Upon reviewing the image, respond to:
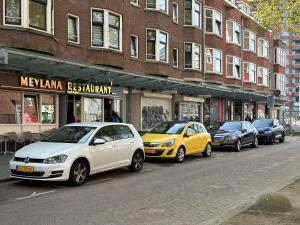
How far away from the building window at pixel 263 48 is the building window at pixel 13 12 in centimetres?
3273

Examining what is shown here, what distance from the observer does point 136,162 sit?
13.7 metres

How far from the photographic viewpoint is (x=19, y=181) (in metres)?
11.7

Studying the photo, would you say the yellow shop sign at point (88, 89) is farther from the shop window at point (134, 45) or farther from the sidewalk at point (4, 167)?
the sidewalk at point (4, 167)

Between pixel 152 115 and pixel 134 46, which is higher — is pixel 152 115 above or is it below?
below

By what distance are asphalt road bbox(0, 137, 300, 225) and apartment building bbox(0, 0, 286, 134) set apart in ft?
15.1

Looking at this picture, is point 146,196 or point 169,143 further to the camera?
point 169,143

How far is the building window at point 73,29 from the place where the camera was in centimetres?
2166

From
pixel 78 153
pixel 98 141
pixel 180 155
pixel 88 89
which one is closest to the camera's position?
pixel 78 153

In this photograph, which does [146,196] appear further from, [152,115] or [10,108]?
[152,115]

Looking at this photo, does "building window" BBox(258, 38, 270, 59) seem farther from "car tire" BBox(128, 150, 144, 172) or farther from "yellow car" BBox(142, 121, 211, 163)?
"car tire" BBox(128, 150, 144, 172)

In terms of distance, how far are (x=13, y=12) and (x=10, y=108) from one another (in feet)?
12.5

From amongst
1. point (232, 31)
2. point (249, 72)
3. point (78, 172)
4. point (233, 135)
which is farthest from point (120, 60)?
point (249, 72)

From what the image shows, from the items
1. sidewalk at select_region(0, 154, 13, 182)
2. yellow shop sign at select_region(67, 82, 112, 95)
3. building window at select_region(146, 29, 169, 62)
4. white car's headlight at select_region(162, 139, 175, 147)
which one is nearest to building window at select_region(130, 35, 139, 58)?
building window at select_region(146, 29, 169, 62)

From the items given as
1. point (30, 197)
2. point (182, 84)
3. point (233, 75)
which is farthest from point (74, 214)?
point (233, 75)
